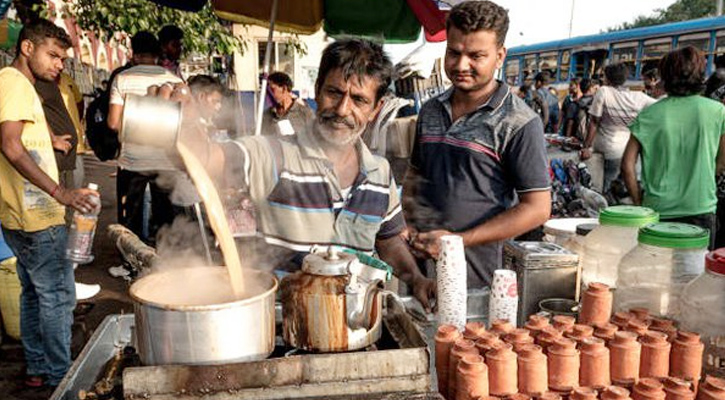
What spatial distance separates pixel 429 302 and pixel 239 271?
0.85 m

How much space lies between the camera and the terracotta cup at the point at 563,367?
4.42 feet

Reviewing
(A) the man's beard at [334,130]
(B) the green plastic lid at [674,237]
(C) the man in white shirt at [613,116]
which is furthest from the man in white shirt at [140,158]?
(C) the man in white shirt at [613,116]

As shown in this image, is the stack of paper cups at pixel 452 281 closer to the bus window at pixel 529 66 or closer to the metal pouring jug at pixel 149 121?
the metal pouring jug at pixel 149 121

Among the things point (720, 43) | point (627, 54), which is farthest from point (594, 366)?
point (627, 54)

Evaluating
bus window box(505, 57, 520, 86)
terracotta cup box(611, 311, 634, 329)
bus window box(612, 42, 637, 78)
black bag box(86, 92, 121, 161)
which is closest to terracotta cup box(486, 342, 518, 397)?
terracotta cup box(611, 311, 634, 329)

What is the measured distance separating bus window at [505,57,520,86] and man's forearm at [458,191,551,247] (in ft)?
53.8

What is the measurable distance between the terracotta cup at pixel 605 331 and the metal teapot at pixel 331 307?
63cm

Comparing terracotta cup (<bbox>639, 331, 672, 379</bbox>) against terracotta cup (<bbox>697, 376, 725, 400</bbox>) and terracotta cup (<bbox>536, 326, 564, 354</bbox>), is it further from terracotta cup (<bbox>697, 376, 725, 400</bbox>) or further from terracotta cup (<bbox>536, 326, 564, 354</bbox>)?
terracotta cup (<bbox>536, 326, 564, 354</bbox>)

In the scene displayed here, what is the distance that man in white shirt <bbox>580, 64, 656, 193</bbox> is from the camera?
273 inches

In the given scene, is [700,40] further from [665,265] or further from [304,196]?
[304,196]

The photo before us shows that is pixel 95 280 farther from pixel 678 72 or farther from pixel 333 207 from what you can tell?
pixel 678 72

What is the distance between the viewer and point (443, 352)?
1.43 m

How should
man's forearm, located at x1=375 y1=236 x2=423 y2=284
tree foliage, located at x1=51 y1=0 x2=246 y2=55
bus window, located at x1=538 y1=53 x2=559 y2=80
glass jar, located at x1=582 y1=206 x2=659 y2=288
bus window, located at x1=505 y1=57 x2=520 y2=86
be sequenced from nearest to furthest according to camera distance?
glass jar, located at x1=582 y1=206 x2=659 y2=288 < man's forearm, located at x1=375 y1=236 x2=423 y2=284 < tree foliage, located at x1=51 y1=0 x2=246 y2=55 < bus window, located at x1=538 y1=53 x2=559 y2=80 < bus window, located at x1=505 y1=57 x2=520 y2=86

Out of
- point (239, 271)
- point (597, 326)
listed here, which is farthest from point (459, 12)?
point (239, 271)
